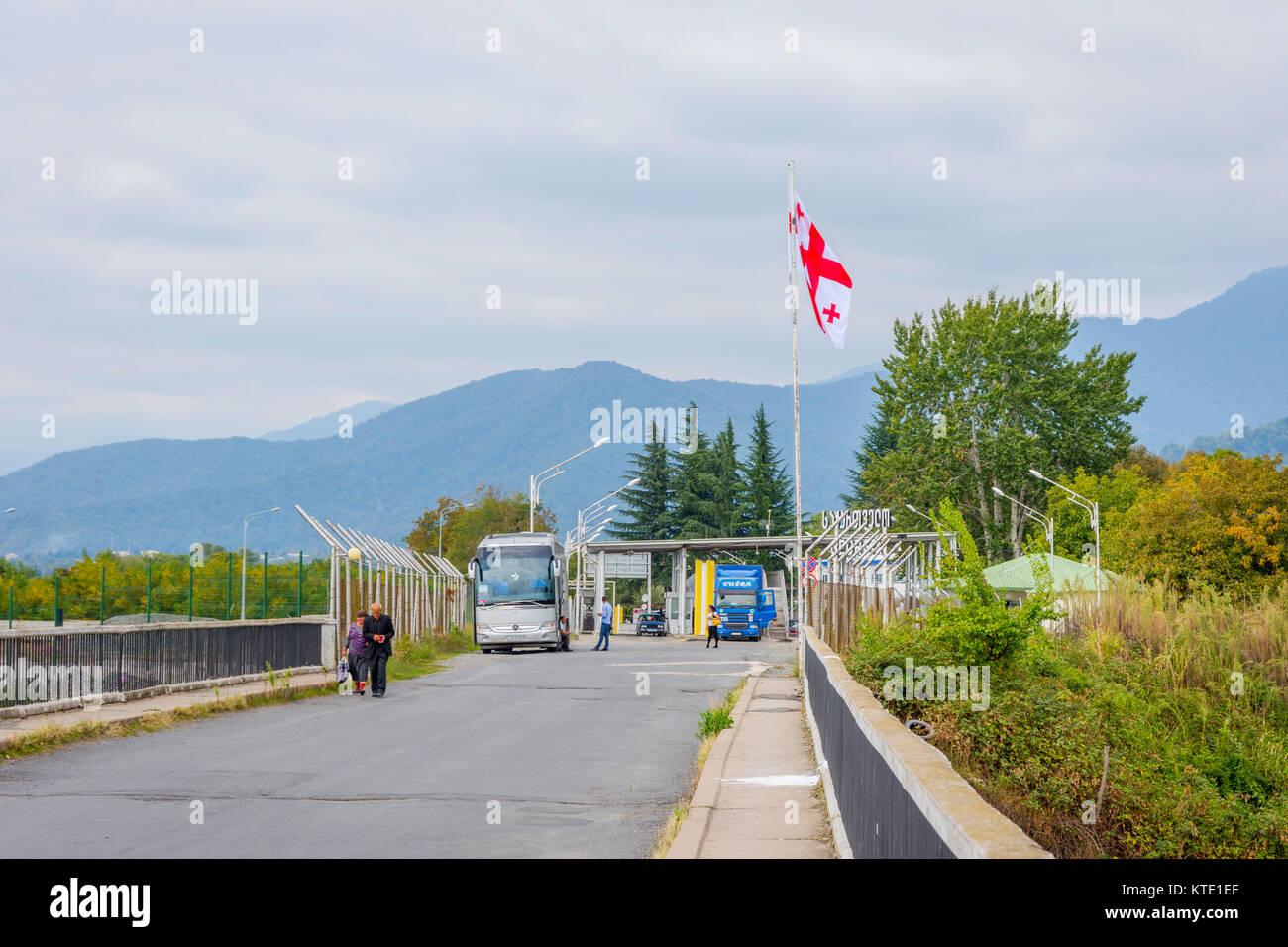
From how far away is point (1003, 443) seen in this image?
260 feet

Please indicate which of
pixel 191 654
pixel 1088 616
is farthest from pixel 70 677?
pixel 1088 616

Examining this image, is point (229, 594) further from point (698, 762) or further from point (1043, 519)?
point (1043, 519)

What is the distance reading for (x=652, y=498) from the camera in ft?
435

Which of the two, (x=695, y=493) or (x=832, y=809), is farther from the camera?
(x=695, y=493)

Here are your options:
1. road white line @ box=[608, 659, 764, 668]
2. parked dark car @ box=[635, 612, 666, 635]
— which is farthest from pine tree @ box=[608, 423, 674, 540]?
road white line @ box=[608, 659, 764, 668]

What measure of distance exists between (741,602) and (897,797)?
66.2 m

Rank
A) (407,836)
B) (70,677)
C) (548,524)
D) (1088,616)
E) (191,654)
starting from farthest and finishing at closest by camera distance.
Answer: (548,524)
(1088,616)
(191,654)
(70,677)
(407,836)

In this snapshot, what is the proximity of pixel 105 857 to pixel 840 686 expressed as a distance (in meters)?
5.43

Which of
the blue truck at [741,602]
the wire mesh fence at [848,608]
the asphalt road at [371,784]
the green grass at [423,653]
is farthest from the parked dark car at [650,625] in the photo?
the asphalt road at [371,784]

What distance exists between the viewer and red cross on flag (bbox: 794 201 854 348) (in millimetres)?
23359

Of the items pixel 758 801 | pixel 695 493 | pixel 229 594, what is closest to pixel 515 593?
pixel 229 594

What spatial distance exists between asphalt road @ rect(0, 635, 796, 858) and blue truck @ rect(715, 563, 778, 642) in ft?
155

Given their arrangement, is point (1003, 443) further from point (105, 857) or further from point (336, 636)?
point (105, 857)

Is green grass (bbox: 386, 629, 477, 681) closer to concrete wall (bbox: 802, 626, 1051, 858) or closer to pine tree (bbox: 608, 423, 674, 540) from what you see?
concrete wall (bbox: 802, 626, 1051, 858)
